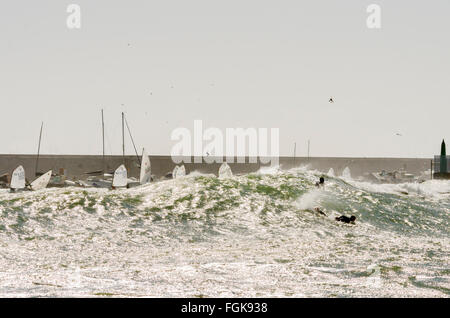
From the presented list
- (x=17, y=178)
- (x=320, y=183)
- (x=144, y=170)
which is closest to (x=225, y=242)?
(x=320, y=183)

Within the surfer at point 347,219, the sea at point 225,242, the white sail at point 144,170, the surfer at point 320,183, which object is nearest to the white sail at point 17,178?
the white sail at point 144,170

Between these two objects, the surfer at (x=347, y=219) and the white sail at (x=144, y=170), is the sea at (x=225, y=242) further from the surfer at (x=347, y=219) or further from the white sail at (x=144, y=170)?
the white sail at (x=144, y=170)

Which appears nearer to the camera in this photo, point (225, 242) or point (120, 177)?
point (225, 242)

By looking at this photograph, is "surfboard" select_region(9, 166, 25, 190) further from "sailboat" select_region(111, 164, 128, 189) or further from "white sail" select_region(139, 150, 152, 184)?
"white sail" select_region(139, 150, 152, 184)

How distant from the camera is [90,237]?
2197 cm

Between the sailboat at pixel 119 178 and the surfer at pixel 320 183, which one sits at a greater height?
the surfer at pixel 320 183

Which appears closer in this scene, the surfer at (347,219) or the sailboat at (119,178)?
the surfer at (347,219)

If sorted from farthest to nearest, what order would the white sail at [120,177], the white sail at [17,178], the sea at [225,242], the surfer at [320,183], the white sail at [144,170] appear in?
the white sail at [144,170], the white sail at [120,177], the white sail at [17,178], the surfer at [320,183], the sea at [225,242]

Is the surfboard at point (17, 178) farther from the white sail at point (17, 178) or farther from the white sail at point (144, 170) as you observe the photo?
the white sail at point (144, 170)

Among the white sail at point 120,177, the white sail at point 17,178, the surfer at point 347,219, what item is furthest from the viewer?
the white sail at point 120,177

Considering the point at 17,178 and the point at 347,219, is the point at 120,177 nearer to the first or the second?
the point at 17,178

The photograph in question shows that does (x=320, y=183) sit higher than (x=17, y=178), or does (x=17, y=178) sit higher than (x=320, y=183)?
(x=320, y=183)

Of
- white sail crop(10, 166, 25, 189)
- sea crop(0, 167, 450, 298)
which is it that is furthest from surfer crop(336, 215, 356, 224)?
white sail crop(10, 166, 25, 189)
